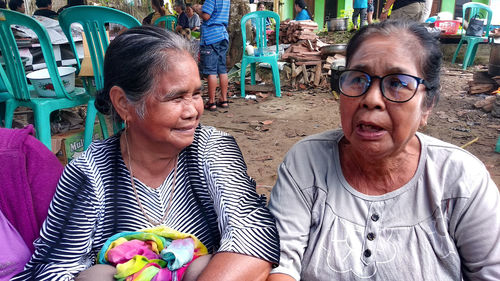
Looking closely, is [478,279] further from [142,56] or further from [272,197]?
[142,56]

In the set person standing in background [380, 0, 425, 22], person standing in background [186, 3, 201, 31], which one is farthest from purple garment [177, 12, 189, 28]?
person standing in background [380, 0, 425, 22]

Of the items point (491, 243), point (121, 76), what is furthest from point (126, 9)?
point (491, 243)

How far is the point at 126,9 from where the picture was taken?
12852mm

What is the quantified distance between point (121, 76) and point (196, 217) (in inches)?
26.5

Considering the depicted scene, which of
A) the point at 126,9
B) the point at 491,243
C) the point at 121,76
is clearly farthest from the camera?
the point at 126,9

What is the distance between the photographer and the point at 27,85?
10.9 ft

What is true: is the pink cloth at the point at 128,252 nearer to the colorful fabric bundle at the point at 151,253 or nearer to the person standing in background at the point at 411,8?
the colorful fabric bundle at the point at 151,253

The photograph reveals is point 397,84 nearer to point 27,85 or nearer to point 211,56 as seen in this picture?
point 27,85

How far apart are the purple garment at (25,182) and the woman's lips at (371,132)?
1261 mm

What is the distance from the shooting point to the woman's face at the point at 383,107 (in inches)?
54.4

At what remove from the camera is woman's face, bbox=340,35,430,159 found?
4.54 feet

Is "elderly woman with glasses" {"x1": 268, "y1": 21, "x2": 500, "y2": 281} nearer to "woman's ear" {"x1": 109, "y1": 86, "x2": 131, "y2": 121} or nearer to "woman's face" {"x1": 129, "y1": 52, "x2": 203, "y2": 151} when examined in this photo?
"woman's face" {"x1": 129, "y1": 52, "x2": 203, "y2": 151}

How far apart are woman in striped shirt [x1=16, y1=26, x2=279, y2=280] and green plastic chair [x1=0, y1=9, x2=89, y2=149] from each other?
5.74 feet

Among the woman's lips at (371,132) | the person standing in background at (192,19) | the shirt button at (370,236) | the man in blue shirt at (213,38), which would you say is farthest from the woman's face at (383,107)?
the person standing in background at (192,19)
